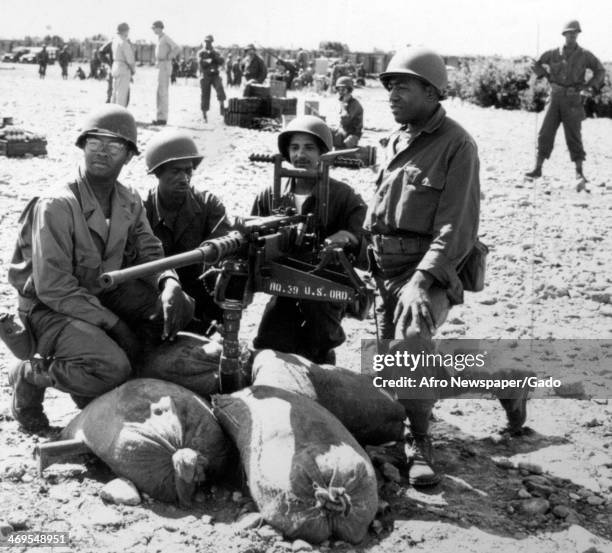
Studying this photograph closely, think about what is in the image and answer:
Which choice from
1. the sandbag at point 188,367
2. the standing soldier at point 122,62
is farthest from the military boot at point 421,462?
the standing soldier at point 122,62

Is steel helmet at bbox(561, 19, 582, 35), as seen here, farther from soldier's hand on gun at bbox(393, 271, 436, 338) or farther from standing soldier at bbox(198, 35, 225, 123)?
standing soldier at bbox(198, 35, 225, 123)

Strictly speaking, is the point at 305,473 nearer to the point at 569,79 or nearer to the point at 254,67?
the point at 569,79

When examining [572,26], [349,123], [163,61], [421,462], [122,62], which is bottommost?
[421,462]

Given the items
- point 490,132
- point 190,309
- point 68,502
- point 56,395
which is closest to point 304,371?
point 190,309

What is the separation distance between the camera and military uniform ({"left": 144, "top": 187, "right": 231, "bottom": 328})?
18.2ft

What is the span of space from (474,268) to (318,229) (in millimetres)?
1059

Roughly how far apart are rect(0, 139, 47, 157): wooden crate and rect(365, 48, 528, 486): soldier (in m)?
9.42

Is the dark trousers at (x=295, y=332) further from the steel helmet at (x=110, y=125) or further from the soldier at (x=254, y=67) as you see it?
the soldier at (x=254, y=67)

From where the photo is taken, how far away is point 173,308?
14.8 ft

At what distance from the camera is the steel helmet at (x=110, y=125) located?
4.69 meters

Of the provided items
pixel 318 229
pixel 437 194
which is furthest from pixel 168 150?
pixel 437 194

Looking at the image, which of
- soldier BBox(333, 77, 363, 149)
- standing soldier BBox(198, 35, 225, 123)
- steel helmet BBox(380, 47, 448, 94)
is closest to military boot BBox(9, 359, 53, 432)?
steel helmet BBox(380, 47, 448, 94)

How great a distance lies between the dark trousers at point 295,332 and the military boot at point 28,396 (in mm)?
1558

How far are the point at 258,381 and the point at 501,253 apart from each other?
213 inches
